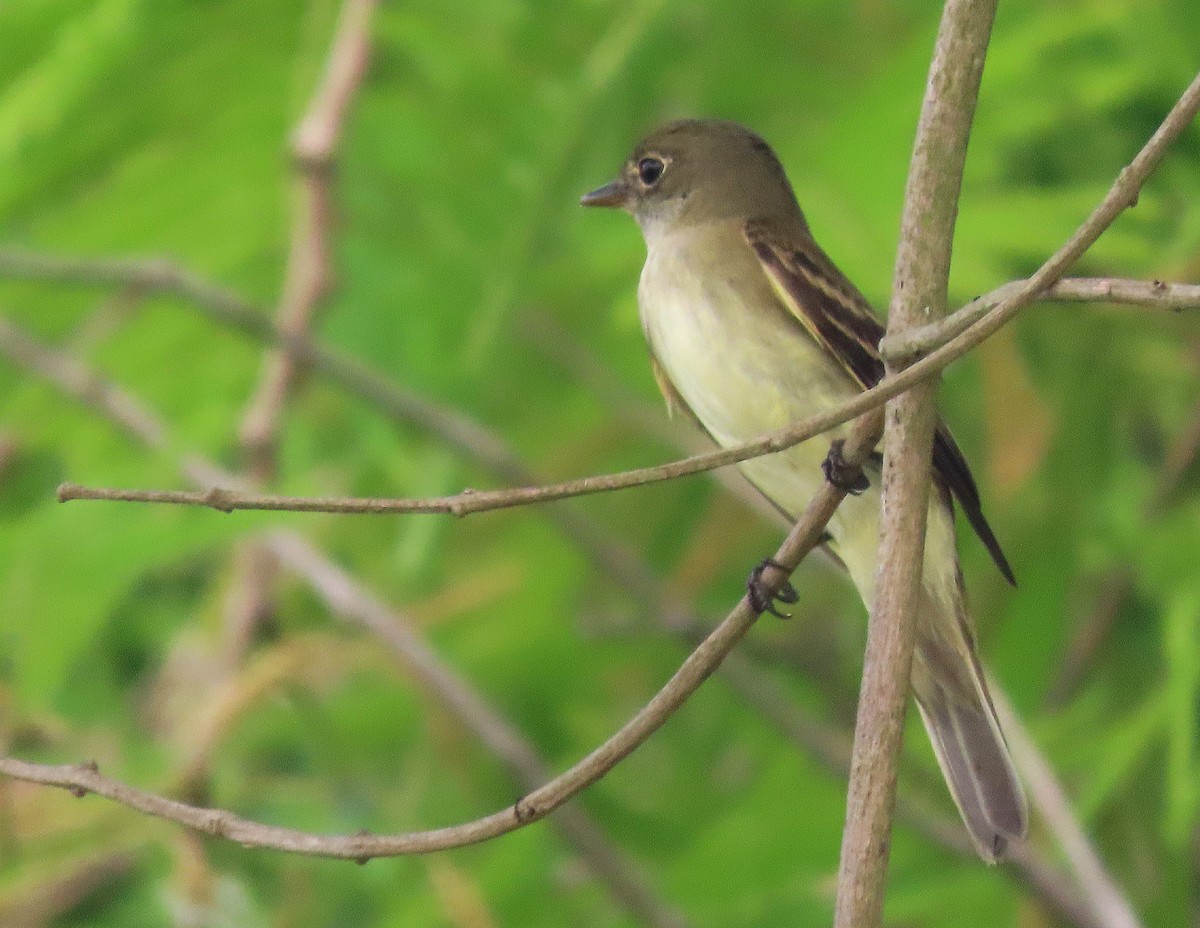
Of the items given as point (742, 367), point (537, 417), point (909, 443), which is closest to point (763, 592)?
point (909, 443)

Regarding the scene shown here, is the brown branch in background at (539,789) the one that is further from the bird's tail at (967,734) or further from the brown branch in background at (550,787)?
the bird's tail at (967,734)

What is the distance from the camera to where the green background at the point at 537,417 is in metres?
3.44

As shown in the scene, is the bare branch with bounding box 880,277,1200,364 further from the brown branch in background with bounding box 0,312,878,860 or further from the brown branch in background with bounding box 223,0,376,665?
the brown branch in background with bounding box 223,0,376,665

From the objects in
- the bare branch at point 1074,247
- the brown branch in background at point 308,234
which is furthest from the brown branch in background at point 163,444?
the bare branch at point 1074,247

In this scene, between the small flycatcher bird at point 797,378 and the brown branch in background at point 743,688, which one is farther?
the brown branch in background at point 743,688

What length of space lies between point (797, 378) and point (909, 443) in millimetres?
1490

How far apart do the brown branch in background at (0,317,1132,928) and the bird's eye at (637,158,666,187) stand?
99cm

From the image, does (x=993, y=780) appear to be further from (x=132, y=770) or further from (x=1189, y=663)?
(x=132, y=770)

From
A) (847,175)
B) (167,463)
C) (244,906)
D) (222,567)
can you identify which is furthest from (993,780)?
(222,567)

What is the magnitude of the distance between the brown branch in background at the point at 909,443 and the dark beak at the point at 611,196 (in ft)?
7.10

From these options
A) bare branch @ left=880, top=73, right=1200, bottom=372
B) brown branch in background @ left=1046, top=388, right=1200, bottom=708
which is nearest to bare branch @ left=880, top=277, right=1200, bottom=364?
bare branch @ left=880, top=73, right=1200, bottom=372

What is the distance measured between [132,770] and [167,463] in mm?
653

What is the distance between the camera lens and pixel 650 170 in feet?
13.5

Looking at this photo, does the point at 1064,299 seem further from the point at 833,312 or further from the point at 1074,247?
the point at 833,312
